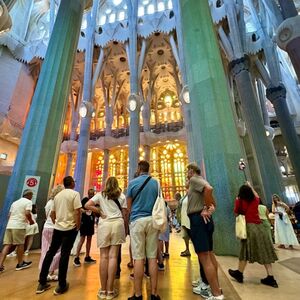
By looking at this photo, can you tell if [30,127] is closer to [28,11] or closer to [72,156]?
[72,156]

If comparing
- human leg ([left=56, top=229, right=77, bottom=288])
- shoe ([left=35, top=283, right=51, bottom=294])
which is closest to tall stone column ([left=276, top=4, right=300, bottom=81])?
human leg ([left=56, top=229, right=77, bottom=288])

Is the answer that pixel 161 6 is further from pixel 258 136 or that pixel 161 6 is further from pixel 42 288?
pixel 42 288

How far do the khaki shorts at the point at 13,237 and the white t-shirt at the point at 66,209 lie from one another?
1550 mm

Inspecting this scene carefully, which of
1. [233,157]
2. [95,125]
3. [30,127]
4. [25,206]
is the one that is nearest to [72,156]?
[95,125]

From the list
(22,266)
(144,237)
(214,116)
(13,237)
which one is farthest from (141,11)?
(144,237)

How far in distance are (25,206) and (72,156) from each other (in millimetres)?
16978

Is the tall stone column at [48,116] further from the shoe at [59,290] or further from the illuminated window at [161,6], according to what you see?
the illuminated window at [161,6]

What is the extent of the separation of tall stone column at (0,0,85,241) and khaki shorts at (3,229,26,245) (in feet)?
6.88

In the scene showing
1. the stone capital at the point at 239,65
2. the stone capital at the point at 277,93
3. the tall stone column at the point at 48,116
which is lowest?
the tall stone column at the point at 48,116

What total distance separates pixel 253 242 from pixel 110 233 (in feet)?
6.17

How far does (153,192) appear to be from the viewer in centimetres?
238

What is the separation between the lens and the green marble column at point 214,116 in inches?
160

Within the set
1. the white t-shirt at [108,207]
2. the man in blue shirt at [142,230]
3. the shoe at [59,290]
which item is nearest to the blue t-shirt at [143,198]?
the man in blue shirt at [142,230]

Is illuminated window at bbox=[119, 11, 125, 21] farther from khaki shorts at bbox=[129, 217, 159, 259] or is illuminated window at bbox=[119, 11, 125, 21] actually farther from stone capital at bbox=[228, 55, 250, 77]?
khaki shorts at bbox=[129, 217, 159, 259]
